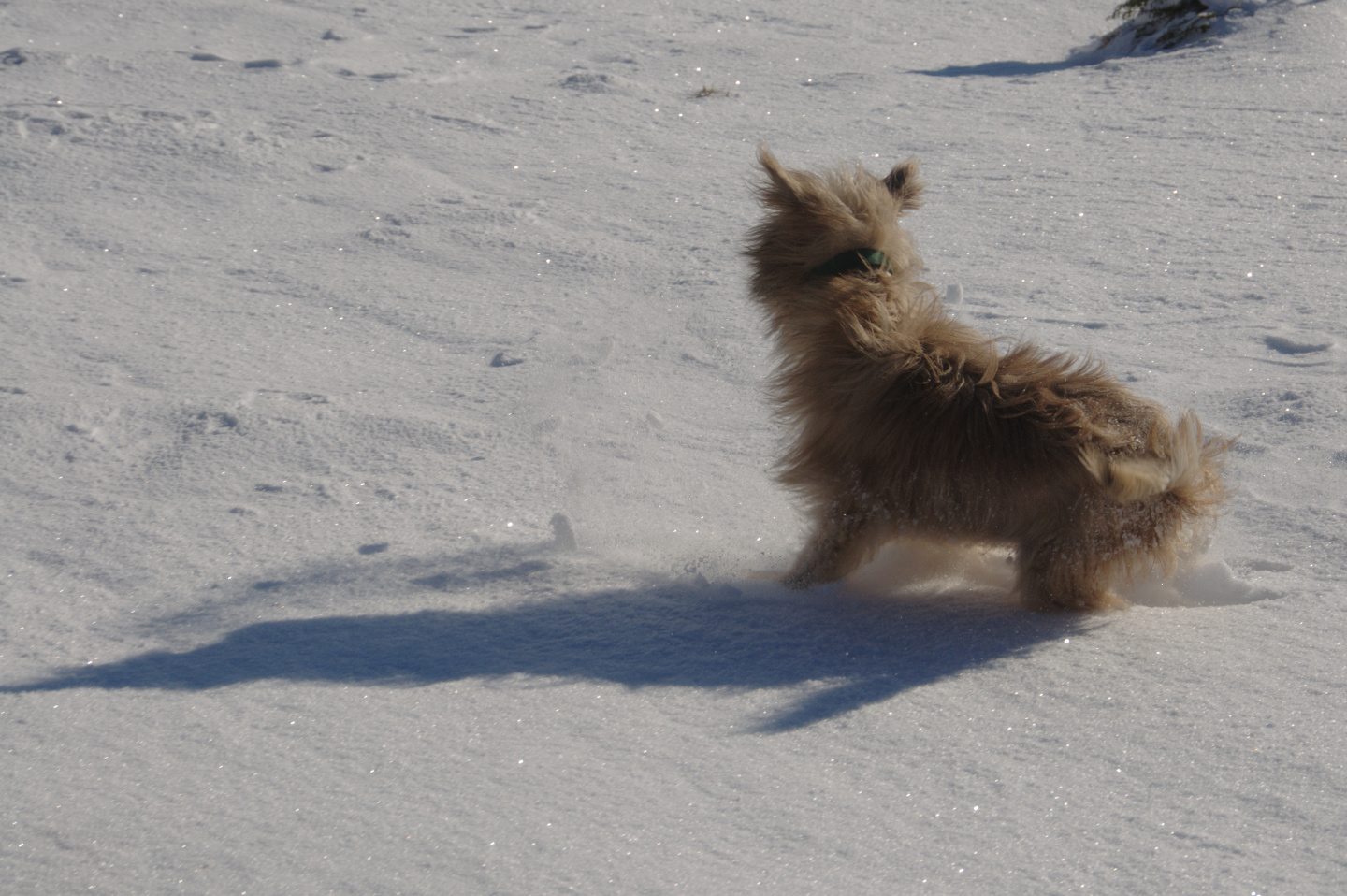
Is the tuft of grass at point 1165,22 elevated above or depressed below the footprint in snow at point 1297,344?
above

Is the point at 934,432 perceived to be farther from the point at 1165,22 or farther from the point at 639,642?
the point at 1165,22

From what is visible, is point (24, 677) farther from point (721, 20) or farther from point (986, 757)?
point (721, 20)

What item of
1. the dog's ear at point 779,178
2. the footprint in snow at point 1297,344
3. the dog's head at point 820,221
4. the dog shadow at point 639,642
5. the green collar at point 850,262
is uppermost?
the dog's ear at point 779,178

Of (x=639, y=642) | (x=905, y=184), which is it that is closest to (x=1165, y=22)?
(x=905, y=184)

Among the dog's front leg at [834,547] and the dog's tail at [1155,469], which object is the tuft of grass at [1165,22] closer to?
the dog's tail at [1155,469]

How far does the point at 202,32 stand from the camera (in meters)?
7.34

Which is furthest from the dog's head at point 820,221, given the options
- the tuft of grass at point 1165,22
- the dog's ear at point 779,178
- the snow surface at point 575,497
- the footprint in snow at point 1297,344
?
the tuft of grass at point 1165,22

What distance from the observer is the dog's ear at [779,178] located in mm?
2877

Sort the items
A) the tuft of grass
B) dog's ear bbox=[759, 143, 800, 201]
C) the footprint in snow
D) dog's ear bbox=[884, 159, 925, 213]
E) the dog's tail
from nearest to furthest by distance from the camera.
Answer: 1. the dog's tail
2. dog's ear bbox=[759, 143, 800, 201]
3. dog's ear bbox=[884, 159, 925, 213]
4. the footprint in snow
5. the tuft of grass

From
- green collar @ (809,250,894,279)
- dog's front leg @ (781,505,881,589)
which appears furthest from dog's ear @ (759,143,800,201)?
dog's front leg @ (781,505,881,589)

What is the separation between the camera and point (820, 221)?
2.88m

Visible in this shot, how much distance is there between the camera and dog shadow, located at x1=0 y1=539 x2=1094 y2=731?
240cm

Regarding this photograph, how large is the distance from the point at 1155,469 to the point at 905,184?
1.20m

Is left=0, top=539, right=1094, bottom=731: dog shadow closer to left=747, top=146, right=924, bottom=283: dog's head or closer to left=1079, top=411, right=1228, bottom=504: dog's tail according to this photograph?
left=1079, top=411, right=1228, bottom=504: dog's tail
